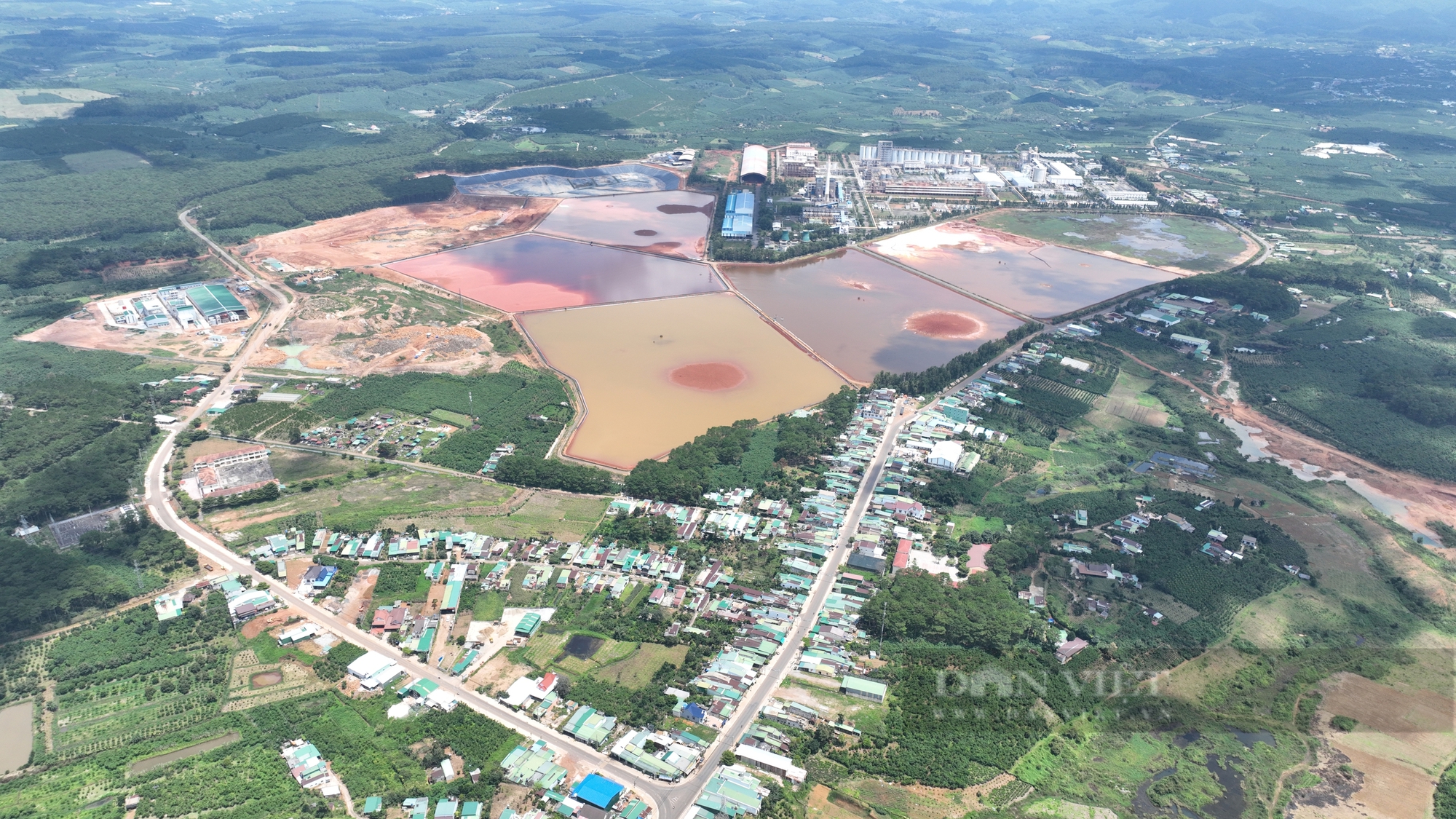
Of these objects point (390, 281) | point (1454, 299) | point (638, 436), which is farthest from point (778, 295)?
point (1454, 299)

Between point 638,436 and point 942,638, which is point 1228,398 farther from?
point 638,436

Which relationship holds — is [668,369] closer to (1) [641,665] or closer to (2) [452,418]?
(2) [452,418]

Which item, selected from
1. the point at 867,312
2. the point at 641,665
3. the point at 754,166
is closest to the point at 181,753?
the point at 641,665

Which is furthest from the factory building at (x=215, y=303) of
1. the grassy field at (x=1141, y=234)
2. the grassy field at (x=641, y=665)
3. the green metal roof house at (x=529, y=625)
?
the grassy field at (x=1141, y=234)

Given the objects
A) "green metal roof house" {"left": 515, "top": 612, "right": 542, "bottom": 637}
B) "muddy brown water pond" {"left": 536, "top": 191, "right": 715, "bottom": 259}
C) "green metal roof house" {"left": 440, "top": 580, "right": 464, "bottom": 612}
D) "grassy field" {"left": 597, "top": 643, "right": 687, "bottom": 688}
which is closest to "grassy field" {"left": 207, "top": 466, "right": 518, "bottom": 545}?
"green metal roof house" {"left": 440, "top": 580, "right": 464, "bottom": 612}

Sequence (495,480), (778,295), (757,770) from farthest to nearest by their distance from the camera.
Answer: (778,295) < (495,480) < (757,770)

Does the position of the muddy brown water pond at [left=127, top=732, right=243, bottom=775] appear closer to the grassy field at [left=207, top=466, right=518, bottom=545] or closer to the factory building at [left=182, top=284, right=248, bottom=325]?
the grassy field at [left=207, top=466, right=518, bottom=545]

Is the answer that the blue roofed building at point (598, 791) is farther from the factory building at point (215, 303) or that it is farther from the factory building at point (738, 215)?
the factory building at point (738, 215)
